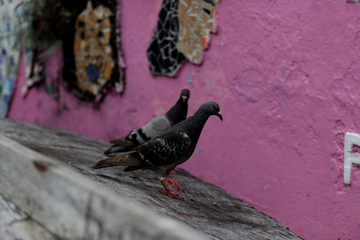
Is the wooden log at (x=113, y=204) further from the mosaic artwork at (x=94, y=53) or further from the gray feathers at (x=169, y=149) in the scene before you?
the mosaic artwork at (x=94, y=53)

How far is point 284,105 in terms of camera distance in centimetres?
330

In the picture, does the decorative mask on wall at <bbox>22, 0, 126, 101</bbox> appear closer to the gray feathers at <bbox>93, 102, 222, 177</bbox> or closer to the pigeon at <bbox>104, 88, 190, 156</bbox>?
the pigeon at <bbox>104, 88, 190, 156</bbox>

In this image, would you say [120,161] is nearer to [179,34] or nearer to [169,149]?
[169,149]

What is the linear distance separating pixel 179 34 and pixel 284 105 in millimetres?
1277

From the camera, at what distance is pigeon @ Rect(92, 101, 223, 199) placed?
2.92 metres

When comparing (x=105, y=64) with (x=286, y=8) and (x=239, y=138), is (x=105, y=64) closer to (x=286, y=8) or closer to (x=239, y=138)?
(x=239, y=138)

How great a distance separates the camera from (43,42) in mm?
5867

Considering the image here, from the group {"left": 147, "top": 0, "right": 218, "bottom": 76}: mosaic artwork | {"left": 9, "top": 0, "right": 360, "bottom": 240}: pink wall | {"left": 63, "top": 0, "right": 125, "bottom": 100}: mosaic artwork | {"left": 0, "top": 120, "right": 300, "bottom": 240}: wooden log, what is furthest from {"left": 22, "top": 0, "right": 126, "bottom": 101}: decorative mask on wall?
{"left": 0, "top": 120, "right": 300, "bottom": 240}: wooden log

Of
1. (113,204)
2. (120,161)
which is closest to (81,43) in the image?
(120,161)

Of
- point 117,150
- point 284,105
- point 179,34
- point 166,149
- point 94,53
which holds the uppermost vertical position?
point 179,34

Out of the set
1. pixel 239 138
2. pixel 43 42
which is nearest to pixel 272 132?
pixel 239 138

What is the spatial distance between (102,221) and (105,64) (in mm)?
3614

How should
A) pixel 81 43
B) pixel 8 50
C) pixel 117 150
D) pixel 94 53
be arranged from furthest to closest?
1. pixel 8 50
2. pixel 81 43
3. pixel 94 53
4. pixel 117 150

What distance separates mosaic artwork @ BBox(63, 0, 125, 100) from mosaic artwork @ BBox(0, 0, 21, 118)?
3.48ft
